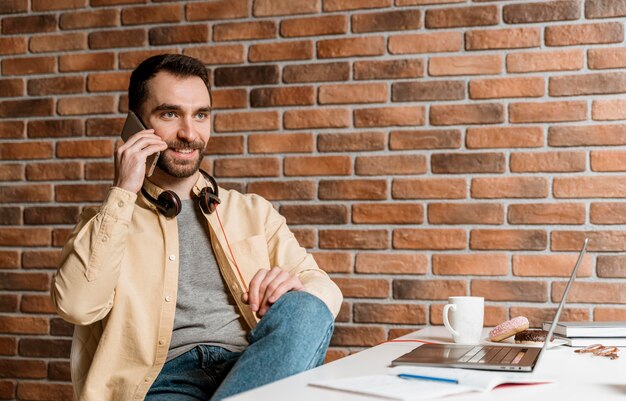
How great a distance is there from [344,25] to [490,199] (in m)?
0.78

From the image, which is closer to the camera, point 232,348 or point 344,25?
point 232,348

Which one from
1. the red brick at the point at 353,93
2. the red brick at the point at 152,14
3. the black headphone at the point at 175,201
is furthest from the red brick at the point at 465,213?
the red brick at the point at 152,14

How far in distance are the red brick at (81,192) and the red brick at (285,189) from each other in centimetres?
57

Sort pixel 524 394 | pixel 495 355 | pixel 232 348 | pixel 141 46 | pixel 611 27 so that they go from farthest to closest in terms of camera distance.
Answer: pixel 141 46, pixel 611 27, pixel 232 348, pixel 495 355, pixel 524 394

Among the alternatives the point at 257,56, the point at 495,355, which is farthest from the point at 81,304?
the point at 257,56

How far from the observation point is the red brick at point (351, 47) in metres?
2.47

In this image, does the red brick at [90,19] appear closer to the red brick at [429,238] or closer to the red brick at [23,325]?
the red brick at [23,325]

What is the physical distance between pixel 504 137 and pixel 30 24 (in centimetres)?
183

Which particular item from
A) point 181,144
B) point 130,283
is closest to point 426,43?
point 181,144

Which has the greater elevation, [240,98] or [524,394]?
[240,98]

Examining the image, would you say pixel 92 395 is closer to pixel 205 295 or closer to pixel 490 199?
pixel 205 295

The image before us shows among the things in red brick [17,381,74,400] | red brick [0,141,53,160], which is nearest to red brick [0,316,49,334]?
red brick [17,381,74,400]

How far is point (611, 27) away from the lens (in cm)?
228

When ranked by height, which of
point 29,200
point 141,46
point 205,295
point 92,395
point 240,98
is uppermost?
point 141,46
